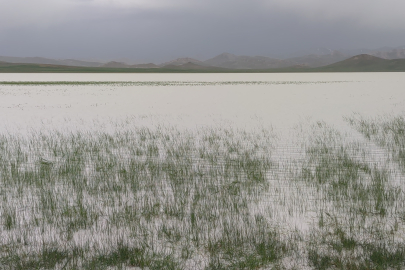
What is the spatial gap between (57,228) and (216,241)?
2.18 m

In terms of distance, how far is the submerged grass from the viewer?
420 cm

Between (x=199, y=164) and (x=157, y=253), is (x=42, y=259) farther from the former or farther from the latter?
(x=199, y=164)

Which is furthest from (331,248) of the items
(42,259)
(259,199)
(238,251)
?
(42,259)

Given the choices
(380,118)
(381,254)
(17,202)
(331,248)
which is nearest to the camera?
(381,254)

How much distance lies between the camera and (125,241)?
4660mm

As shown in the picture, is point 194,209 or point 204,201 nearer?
point 194,209

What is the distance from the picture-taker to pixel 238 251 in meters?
4.35

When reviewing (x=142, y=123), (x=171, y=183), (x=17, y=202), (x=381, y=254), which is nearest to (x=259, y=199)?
(x=171, y=183)

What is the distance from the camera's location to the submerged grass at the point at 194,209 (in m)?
4.20

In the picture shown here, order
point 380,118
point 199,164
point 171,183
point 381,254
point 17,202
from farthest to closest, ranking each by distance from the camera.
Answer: point 380,118, point 199,164, point 171,183, point 17,202, point 381,254

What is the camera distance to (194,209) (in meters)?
5.71

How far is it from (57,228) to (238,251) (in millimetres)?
2476

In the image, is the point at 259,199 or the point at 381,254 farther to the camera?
the point at 259,199

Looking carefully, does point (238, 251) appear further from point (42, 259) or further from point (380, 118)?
point (380, 118)
